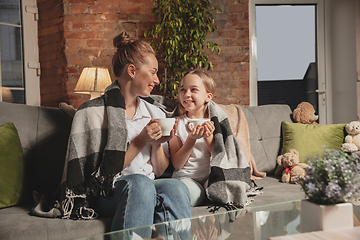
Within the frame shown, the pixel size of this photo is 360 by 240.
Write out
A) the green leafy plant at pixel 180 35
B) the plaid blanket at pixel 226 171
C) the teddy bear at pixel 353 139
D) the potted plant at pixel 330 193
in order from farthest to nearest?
the green leafy plant at pixel 180 35
the teddy bear at pixel 353 139
the plaid blanket at pixel 226 171
the potted plant at pixel 330 193

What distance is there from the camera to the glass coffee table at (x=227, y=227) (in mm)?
934

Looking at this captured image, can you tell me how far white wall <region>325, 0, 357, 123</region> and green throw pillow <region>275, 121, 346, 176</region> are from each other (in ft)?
4.93

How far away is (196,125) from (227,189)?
361 mm

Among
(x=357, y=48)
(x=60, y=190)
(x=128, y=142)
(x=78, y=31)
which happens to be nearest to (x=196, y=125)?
(x=128, y=142)

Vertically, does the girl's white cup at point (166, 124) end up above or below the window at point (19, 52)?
below

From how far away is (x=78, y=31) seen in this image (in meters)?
3.47

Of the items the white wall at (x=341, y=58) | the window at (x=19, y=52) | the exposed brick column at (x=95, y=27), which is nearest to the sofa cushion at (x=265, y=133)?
the white wall at (x=341, y=58)

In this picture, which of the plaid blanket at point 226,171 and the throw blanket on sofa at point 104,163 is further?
the plaid blanket at point 226,171

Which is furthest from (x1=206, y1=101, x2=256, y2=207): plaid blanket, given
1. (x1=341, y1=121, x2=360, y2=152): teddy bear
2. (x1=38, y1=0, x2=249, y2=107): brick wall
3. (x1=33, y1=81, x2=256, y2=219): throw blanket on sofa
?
(x1=38, y1=0, x2=249, y2=107): brick wall

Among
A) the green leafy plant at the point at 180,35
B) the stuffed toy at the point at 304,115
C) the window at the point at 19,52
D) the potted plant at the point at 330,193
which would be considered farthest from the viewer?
the window at the point at 19,52

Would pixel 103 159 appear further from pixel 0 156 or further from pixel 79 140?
pixel 0 156

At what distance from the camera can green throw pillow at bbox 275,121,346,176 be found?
224cm

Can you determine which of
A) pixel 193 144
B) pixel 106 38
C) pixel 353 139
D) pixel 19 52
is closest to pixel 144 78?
pixel 193 144

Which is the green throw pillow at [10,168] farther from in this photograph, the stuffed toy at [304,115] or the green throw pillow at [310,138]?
the stuffed toy at [304,115]
